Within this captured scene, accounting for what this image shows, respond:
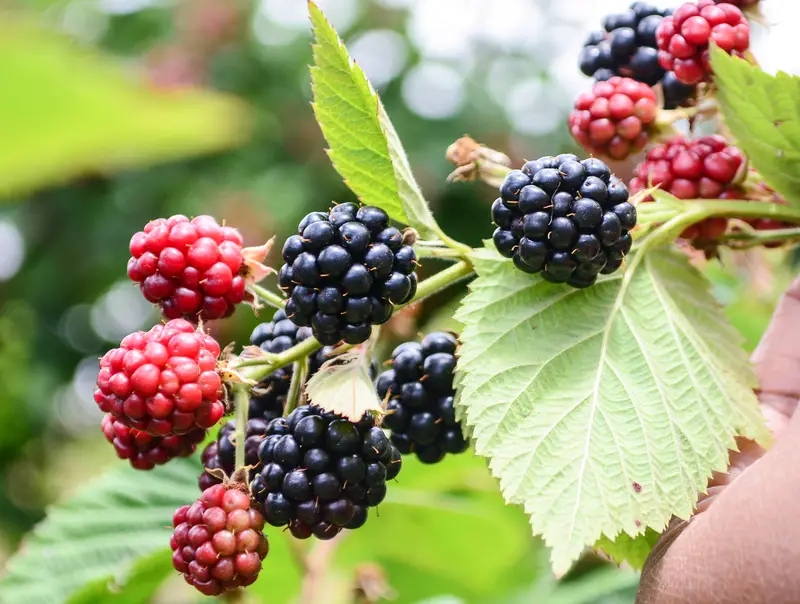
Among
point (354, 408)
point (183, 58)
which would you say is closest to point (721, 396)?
point (354, 408)

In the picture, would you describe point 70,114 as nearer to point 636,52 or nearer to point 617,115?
point 617,115

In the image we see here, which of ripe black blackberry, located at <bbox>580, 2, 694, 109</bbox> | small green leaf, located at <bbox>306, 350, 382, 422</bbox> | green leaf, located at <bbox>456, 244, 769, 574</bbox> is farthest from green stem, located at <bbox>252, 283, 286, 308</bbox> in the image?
ripe black blackberry, located at <bbox>580, 2, 694, 109</bbox>

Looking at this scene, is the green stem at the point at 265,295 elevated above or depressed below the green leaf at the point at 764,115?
below

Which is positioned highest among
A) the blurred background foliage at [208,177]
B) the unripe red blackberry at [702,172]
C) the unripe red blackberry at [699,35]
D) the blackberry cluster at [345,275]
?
the unripe red blackberry at [699,35]

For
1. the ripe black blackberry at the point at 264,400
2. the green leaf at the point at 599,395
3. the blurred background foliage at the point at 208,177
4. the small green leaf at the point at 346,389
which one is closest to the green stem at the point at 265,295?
the ripe black blackberry at the point at 264,400

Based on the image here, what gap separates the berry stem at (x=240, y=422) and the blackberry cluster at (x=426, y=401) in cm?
21

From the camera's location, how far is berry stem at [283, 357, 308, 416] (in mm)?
1051

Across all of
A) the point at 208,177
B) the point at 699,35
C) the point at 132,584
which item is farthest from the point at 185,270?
the point at 208,177

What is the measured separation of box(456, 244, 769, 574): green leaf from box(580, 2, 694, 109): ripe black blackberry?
28cm

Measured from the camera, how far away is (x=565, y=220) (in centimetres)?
95

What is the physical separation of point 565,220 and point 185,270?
0.45 meters

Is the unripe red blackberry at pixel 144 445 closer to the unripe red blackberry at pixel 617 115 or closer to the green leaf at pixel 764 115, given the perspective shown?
the unripe red blackberry at pixel 617 115

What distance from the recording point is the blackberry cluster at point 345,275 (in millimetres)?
921

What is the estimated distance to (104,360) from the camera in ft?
3.06
